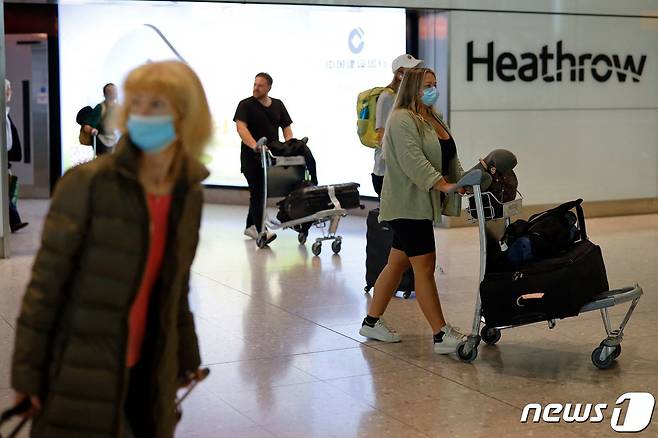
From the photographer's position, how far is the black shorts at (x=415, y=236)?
568 cm

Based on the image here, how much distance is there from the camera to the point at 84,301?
96.5 inches

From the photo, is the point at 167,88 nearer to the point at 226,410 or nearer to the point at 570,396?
the point at 226,410

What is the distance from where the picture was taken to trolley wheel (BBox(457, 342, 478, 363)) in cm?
555

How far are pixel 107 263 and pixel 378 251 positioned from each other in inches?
201

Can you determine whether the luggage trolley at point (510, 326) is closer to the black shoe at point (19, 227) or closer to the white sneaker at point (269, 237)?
the white sneaker at point (269, 237)

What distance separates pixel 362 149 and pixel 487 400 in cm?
891

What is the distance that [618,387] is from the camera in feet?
16.8

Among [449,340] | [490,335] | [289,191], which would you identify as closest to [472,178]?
[449,340]

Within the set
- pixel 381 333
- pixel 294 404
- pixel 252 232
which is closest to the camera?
pixel 294 404

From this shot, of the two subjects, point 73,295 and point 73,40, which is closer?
point 73,295

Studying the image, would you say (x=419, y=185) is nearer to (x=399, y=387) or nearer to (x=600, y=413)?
(x=399, y=387)

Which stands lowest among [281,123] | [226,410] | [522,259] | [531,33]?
[226,410]

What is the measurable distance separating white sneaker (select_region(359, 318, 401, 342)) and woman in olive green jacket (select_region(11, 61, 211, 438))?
3554 mm

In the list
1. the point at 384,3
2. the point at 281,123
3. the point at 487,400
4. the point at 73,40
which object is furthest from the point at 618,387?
the point at 73,40
